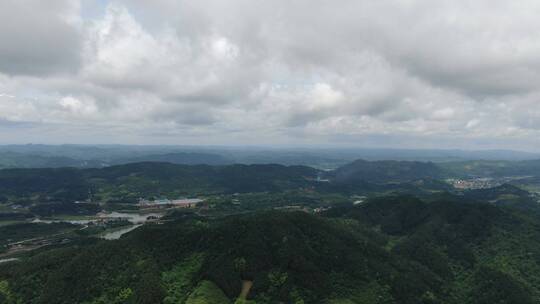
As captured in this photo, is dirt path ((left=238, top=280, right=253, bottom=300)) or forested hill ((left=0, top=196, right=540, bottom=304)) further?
forested hill ((left=0, top=196, right=540, bottom=304))

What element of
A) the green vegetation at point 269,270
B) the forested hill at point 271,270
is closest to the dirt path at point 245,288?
the green vegetation at point 269,270

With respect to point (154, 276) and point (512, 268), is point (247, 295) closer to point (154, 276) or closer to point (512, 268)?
point (154, 276)

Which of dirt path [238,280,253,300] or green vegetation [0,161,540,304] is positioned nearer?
dirt path [238,280,253,300]

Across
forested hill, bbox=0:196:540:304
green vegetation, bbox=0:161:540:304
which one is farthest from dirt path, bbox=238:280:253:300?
forested hill, bbox=0:196:540:304

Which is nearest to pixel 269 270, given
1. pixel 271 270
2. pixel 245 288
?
pixel 271 270

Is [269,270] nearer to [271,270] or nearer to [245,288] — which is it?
[271,270]

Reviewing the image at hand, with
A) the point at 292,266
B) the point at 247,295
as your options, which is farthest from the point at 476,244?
the point at 247,295

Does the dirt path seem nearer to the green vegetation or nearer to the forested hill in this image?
the green vegetation

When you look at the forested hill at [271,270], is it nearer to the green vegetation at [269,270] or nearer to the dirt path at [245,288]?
the green vegetation at [269,270]
